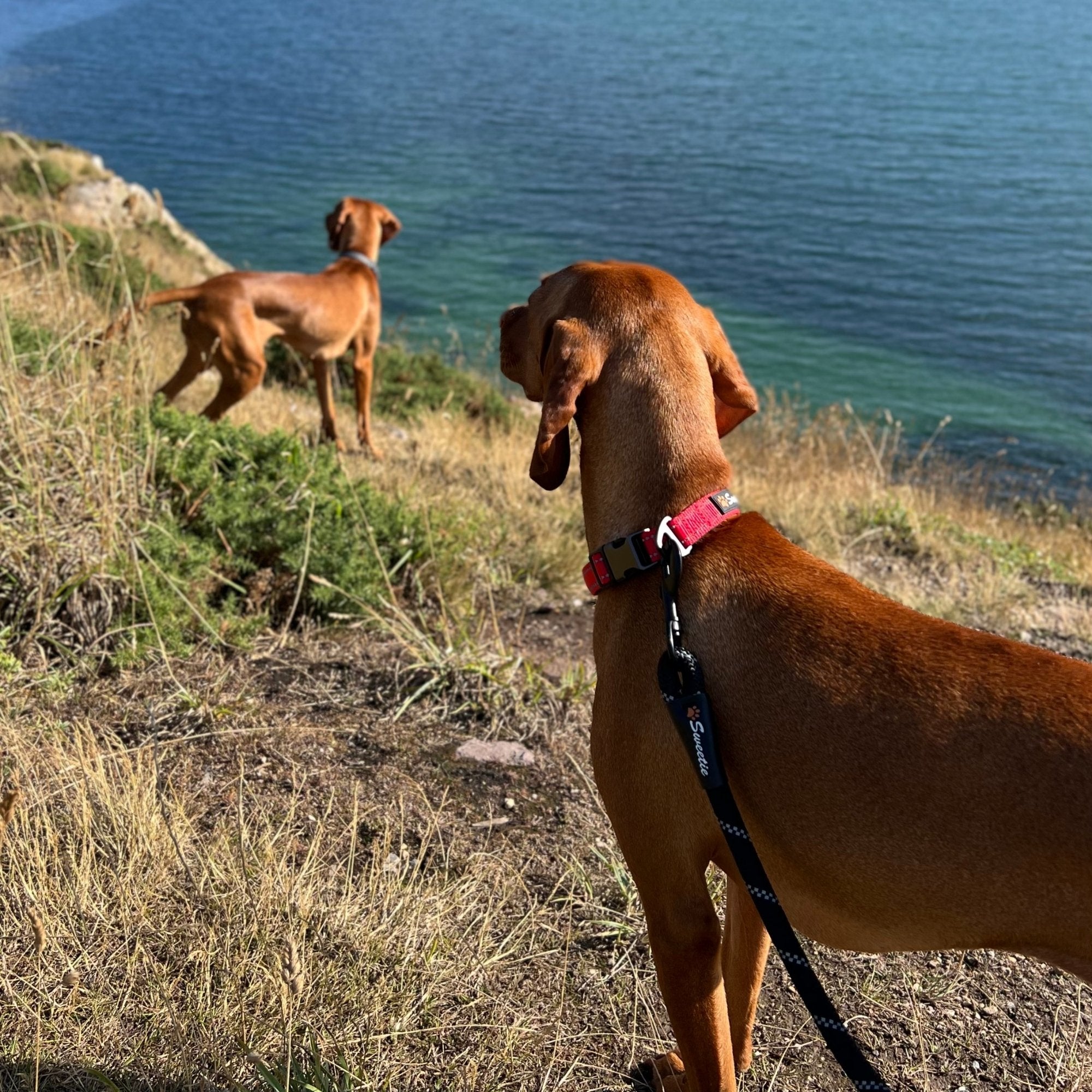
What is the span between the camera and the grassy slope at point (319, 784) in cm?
278

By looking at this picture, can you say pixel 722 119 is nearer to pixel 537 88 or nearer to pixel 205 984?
pixel 537 88

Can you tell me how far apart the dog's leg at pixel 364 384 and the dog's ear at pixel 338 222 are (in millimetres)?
909

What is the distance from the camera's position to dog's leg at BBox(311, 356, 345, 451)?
8812 mm

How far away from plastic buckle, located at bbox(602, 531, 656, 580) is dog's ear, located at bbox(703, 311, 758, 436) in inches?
18.5

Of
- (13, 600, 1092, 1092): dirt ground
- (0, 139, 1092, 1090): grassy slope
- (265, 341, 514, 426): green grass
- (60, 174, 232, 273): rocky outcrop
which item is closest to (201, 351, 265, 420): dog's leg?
(0, 139, 1092, 1090): grassy slope

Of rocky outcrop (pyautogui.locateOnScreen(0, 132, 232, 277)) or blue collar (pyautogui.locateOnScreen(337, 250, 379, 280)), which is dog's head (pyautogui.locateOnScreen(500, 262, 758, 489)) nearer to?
blue collar (pyautogui.locateOnScreen(337, 250, 379, 280))

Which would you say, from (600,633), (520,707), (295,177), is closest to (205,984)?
(600,633)

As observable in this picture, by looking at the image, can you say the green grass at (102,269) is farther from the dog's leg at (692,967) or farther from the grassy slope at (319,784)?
the dog's leg at (692,967)

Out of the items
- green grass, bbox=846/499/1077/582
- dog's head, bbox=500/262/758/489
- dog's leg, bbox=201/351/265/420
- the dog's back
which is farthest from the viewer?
dog's leg, bbox=201/351/265/420

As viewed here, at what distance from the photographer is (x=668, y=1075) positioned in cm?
276

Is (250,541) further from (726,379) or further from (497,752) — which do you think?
(726,379)

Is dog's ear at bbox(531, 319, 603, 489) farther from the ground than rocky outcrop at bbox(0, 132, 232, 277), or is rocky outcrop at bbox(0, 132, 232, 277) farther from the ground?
dog's ear at bbox(531, 319, 603, 489)

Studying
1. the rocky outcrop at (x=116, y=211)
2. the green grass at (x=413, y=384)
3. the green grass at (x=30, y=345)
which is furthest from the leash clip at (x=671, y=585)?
the rocky outcrop at (x=116, y=211)

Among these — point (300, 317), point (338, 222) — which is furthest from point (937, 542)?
point (338, 222)
